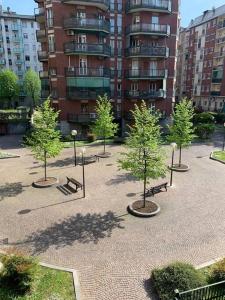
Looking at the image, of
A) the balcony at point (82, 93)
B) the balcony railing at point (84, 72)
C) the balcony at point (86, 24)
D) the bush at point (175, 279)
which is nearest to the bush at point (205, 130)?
the balcony at point (82, 93)

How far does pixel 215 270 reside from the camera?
9445 mm

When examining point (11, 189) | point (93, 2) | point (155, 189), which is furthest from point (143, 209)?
point (93, 2)

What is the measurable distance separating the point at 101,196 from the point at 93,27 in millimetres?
25549

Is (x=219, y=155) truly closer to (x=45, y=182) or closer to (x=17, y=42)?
(x=45, y=182)

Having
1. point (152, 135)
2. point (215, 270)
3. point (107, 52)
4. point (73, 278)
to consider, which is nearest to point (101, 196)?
point (152, 135)

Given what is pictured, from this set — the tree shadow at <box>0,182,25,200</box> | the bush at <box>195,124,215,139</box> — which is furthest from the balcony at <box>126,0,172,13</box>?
the tree shadow at <box>0,182,25,200</box>

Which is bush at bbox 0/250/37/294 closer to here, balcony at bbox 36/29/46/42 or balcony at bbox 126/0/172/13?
balcony at bbox 36/29/46/42

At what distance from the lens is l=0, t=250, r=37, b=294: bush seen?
30.1ft

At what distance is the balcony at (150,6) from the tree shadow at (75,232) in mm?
32754

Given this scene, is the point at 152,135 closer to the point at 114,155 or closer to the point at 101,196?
the point at 101,196

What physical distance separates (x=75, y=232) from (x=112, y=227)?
2116 millimetres

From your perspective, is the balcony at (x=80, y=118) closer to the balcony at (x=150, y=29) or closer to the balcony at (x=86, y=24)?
the balcony at (x=86, y=24)

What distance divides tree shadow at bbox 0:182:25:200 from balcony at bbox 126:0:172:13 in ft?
101

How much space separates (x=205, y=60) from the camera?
63.6m
